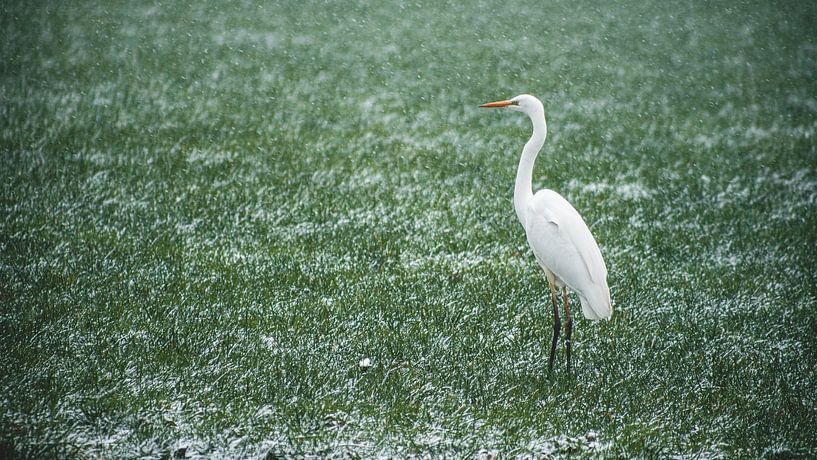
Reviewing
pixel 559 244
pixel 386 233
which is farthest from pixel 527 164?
pixel 386 233

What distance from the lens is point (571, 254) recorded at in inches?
170

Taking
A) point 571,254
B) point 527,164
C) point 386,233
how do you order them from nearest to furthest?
point 571,254 → point 527,164 → point 386,233

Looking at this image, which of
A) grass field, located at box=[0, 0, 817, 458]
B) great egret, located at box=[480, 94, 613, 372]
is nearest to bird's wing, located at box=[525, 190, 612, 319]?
great egret, located at box=[480, 94, 613, 372]

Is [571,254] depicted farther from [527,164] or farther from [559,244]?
A: [527,164]

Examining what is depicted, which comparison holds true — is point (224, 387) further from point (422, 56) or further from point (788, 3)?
point (788, 3)

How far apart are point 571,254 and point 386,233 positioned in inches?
105

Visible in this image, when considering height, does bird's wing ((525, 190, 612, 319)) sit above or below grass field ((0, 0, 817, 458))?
above

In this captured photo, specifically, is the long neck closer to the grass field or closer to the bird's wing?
the bird's wing

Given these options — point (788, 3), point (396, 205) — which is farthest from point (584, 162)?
point (788, 3)

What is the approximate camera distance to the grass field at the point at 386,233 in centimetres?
400

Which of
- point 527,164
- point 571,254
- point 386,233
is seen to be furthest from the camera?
point 386,233

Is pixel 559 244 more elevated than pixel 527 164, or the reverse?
pixel 527 164

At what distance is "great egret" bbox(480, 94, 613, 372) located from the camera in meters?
4.32

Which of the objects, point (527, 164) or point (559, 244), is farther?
point (527, 164)
